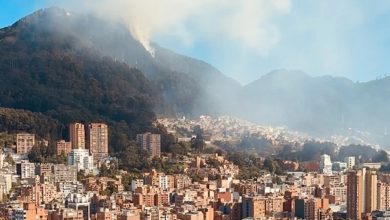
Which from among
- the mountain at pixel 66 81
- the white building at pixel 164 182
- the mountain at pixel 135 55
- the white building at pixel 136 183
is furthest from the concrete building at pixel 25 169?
the mountain at pixel 135 55

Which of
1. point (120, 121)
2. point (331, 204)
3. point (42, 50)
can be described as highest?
point (42, 50)

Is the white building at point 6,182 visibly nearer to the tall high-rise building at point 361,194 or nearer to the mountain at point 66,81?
the mountain at point 66,81

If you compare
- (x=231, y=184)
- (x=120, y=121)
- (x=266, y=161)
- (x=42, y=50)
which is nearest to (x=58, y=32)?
(x=42, y=50)

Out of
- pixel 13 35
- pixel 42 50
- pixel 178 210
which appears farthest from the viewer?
pixel 13 35

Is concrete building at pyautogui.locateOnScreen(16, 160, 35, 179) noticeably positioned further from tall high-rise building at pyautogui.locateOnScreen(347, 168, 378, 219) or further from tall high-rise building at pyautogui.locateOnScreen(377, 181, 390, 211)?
tall high-rise building at pyautogui.locateOnScreen(377, 181, 390, 211)

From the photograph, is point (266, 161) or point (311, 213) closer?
point (311, 213)

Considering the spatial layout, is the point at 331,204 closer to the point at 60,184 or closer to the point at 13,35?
the point at 60,184
